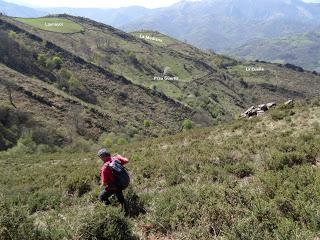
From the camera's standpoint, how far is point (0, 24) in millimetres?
131500

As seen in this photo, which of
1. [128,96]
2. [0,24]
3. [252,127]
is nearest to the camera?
[252,127]

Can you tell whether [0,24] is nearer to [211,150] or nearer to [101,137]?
[101,137]

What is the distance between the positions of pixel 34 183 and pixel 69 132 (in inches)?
1975

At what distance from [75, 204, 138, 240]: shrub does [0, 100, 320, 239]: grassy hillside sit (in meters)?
0.02

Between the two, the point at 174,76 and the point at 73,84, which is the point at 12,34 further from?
the point at 174,76

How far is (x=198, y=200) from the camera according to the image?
33.6 feet

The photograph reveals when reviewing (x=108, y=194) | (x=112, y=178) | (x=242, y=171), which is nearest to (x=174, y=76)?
(x=242, y=171)

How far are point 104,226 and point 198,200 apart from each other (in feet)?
9.55

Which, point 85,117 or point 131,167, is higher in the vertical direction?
point 131,167

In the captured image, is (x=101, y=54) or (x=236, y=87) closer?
(x=101, y=54)

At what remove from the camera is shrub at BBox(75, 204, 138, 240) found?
810cm

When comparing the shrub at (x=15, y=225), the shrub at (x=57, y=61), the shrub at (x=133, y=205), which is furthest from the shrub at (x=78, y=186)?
the shrub at (x=57, y=61)

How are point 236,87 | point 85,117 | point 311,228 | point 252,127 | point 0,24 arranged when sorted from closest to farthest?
1. point 311,228
2. point 252,127
3. point 85,117
4. point 0,24
5. point 236,87

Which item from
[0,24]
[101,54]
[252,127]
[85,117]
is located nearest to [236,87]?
[101,54]
